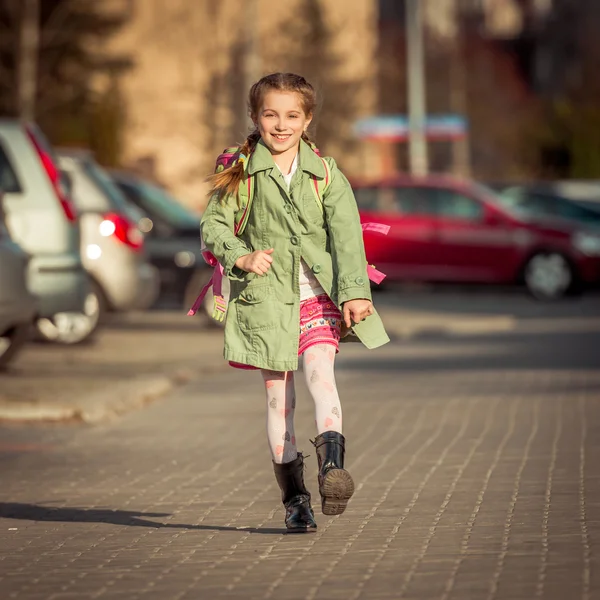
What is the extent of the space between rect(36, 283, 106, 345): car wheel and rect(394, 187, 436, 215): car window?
10.6 meters

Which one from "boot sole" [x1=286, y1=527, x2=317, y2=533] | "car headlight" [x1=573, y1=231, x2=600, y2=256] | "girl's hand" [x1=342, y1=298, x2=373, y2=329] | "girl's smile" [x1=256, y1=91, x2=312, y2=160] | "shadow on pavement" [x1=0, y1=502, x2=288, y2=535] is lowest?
"car headlight" [x1=573, y1=231, x2=600, y2=256]

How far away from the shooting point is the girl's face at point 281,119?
254 inches

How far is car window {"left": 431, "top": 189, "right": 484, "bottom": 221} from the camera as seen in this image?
26.1 metres

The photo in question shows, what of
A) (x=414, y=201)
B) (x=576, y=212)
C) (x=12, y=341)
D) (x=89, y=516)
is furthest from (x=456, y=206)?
(x=89, y=516)

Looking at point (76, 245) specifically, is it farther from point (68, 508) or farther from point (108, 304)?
point (68, 508)

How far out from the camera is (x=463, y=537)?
656 cm

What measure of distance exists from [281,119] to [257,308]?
2.23ft

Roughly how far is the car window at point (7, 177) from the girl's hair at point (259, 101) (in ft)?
25.4

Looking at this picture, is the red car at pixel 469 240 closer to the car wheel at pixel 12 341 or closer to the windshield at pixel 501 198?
the windshield at pixel 501 198

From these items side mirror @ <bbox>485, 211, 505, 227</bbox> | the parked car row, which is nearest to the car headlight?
side mirror @ <bbox>485, 211, 505, 227</bbox>

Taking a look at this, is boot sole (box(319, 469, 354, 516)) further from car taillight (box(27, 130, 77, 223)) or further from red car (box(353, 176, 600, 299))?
red car (box(353, 176, 600, 299))

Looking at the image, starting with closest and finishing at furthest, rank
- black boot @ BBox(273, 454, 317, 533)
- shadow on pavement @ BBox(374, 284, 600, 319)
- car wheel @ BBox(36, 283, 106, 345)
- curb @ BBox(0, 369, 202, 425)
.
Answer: black boot @ BBox(273, 454, 317, 533), curb @ BBox(0, 369, 202, 425), car wheel @ BBox(36, 283, 106, 345), shadow on pavement @ BBox(374, 284, 600, 319)

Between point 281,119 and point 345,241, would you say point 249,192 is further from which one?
point 345,241

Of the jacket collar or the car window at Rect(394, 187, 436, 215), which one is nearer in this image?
the jacket collar
